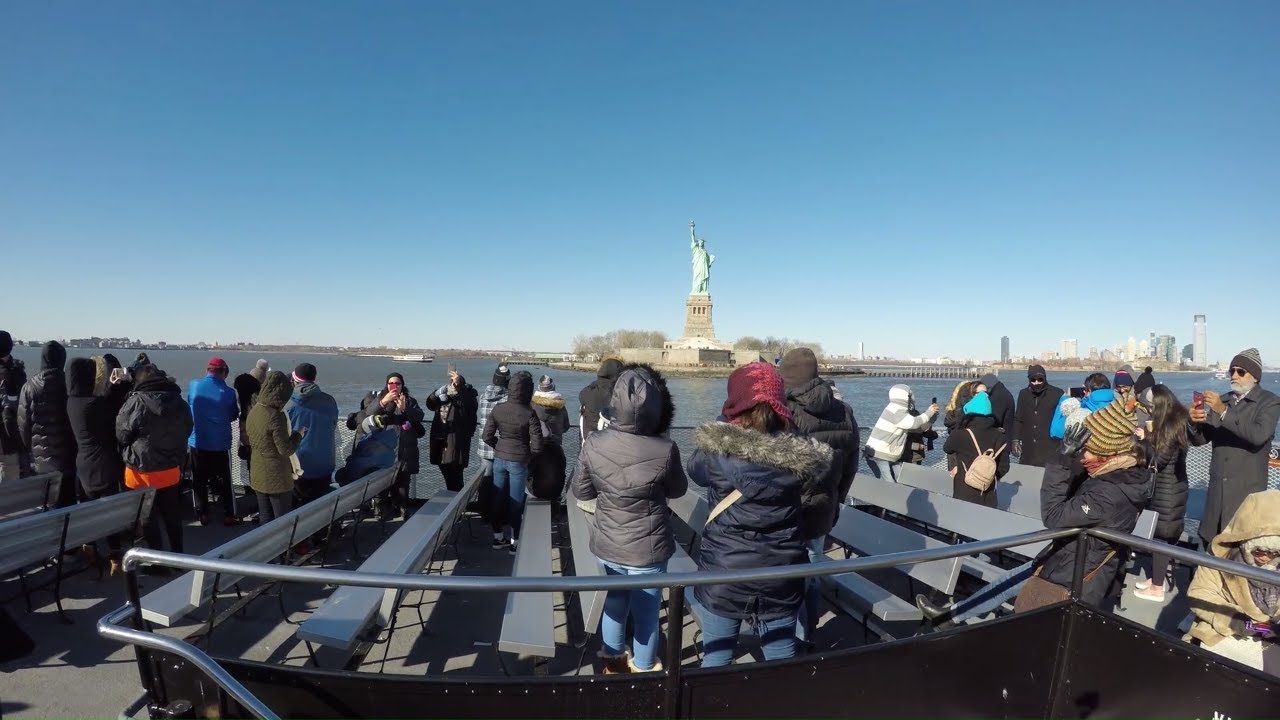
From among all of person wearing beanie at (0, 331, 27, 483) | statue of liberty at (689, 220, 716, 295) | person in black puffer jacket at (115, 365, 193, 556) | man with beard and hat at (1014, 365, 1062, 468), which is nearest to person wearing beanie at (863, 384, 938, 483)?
man with beard and hat at (1014, 365, 1062, 468)

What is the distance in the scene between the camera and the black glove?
2.81 m

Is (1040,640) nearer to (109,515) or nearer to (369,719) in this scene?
(369,719)

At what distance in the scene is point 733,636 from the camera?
265cm

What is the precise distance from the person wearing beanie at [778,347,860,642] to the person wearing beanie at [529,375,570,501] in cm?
226

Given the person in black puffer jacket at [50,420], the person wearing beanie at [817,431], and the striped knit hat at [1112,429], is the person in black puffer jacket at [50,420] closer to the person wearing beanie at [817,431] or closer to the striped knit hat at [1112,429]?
the person wearing beanie at [817,431]

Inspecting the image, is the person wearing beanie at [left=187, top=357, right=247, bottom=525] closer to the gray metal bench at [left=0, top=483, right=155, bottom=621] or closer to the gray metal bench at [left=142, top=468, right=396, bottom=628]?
the gray metal bench at [left=0, top=483, right=155, bottom=621]

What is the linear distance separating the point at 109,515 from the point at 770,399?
4.47 meters

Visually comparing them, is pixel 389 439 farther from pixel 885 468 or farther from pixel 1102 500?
pixel 1102 500

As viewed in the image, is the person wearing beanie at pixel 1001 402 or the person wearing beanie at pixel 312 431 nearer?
the person wearing beanie at pixel 312 431

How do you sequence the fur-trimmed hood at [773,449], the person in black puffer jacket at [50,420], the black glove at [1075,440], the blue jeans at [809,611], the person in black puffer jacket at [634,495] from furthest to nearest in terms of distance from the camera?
the person in black puffer jacket at [50,420] < the blue jeans at [809,611] < the person in black puffer jacket at [634,495] < the black glove at [1075,440] < the fur-trimmed hood at [773,449]

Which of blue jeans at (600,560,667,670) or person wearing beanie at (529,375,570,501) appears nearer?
blue jeans at (600,560,667,670)

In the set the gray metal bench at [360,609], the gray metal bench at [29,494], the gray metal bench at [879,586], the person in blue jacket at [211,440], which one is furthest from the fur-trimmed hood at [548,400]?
the gray metal bench at [29,494]

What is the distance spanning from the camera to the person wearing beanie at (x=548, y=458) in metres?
5.43

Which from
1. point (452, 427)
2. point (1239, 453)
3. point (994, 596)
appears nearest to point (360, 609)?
point (994, 596)
